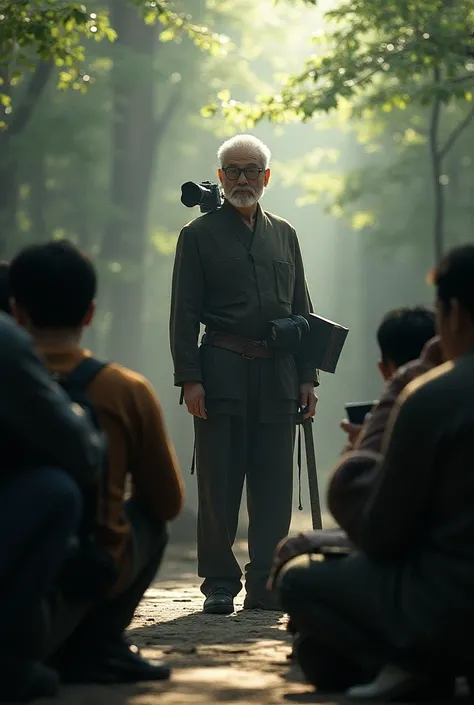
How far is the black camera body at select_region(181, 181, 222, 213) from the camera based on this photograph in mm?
8641

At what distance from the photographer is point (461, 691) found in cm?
495

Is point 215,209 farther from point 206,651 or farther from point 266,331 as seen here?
point 206,651

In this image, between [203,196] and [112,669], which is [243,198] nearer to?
[203,196]

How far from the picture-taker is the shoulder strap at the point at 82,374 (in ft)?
16.0

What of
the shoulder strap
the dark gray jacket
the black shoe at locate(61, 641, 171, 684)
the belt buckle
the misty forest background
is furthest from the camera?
the misty forest background

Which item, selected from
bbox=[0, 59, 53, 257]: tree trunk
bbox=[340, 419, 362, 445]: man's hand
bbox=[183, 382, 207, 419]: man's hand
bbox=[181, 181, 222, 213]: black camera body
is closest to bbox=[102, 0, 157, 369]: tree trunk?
bbox=[0, 59, 53, 257]: tree trunk

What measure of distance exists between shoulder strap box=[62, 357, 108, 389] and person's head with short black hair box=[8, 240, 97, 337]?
102mm

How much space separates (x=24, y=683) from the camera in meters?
4.43

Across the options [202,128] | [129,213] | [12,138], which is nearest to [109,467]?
[12,138]

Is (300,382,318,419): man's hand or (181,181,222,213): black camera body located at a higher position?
(181,181,222,213): black camera body

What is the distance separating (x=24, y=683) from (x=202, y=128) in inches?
1152

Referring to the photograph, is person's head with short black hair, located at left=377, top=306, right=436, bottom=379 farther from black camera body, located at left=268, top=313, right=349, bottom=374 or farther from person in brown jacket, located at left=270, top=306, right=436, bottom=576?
black camera body, located at left=268, top=313, right=349, bottom=374

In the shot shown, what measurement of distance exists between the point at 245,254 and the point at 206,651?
3.03m

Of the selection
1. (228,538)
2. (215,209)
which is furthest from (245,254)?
(228,538)
